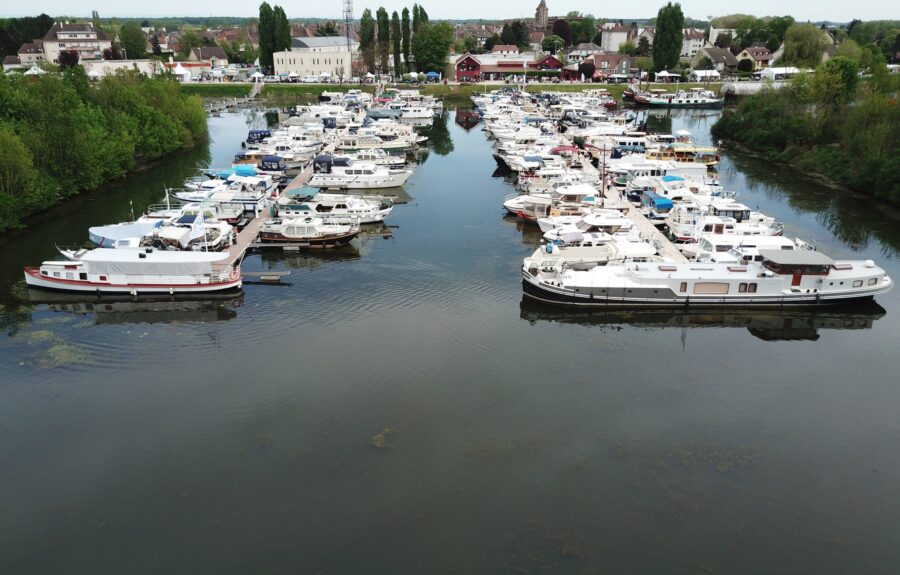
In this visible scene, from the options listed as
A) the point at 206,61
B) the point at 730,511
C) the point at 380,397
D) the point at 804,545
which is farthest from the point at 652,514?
the point at 206,61

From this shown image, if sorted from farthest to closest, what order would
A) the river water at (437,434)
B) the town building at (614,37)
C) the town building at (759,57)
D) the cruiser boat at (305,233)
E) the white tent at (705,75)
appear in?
the town building at (614,37) → the town building at (759,57) → the white tent at (705,75) → the cruiser boat at (305,233) → the river water at (437,434)

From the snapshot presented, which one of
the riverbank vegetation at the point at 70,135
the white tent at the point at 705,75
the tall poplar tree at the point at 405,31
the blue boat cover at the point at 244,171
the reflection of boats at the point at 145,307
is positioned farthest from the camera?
the tall poplar tree at the point at 405,31

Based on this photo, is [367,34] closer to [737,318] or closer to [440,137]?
[440,137]

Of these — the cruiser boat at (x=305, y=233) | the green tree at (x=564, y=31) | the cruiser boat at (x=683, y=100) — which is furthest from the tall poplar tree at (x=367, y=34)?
the cruiser boat at (x=305, y=233)

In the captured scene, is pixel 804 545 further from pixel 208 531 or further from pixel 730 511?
pixel 208 531

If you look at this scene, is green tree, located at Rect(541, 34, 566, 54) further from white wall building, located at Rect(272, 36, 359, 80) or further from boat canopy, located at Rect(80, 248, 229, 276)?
boat canopy, located at Rect(80, 248, 229, 276)

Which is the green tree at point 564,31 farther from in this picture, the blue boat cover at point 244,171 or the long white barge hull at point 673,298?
the long white barge hull at point 673,298
